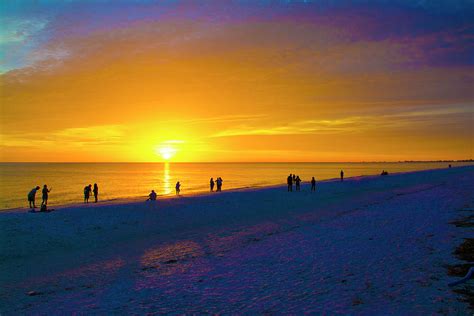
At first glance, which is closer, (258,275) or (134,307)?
(134,307)

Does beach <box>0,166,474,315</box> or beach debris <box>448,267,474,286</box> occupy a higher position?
beach debris <box>448,267,474,286</box>

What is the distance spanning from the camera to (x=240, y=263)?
11117 mm

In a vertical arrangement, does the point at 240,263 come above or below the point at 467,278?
below

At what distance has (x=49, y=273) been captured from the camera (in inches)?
451

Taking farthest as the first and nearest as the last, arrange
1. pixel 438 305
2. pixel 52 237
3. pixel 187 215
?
pixel 187 215 → pixel 52 237 → pixel 438 305

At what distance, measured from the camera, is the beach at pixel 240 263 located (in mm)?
7891

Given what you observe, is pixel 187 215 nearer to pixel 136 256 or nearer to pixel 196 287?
pixel 136 256

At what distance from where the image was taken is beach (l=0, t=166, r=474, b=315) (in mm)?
7891

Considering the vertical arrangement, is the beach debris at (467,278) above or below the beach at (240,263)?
above

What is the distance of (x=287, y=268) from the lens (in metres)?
10.3

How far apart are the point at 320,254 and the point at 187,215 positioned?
13451mm

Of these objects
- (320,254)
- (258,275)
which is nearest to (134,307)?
(258,275)

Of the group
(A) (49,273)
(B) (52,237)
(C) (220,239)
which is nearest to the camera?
(A) (49,273)

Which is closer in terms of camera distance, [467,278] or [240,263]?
[467,278]
